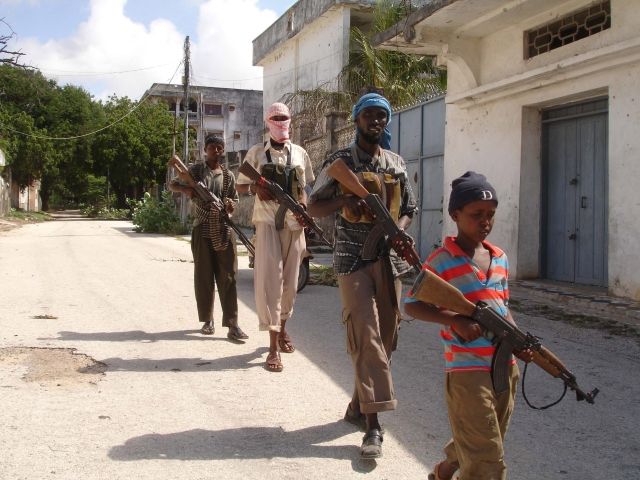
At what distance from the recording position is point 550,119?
895 centimetres

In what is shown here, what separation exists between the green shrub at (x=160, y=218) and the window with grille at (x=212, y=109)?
2496 centimetres

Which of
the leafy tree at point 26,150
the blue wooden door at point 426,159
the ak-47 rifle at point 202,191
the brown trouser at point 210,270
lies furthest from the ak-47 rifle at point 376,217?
the leafy tree at point 26,150

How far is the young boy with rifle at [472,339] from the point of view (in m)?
2.37

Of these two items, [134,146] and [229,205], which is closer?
[229,205]

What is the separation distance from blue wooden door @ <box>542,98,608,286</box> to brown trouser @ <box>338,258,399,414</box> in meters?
5.51

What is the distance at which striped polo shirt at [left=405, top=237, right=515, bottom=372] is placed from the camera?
2.46 metres

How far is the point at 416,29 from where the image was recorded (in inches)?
373

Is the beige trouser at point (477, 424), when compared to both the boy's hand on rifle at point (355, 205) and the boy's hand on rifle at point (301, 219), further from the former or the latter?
the boy's hand on rifle at point (301, 219)

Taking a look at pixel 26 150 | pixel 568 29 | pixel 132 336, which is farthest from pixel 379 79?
pixel 26 150

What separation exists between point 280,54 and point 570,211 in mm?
19678

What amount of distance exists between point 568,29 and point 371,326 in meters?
6.56

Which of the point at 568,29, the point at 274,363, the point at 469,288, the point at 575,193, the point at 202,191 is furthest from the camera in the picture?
the point at 575,193

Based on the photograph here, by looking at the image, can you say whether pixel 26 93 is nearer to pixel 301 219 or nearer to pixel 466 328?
pixel 301 219

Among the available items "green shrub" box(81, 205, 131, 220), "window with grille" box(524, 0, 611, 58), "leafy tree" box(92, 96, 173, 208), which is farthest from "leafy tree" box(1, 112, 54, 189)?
"window with grille" box(524, 0, 611, 58)
